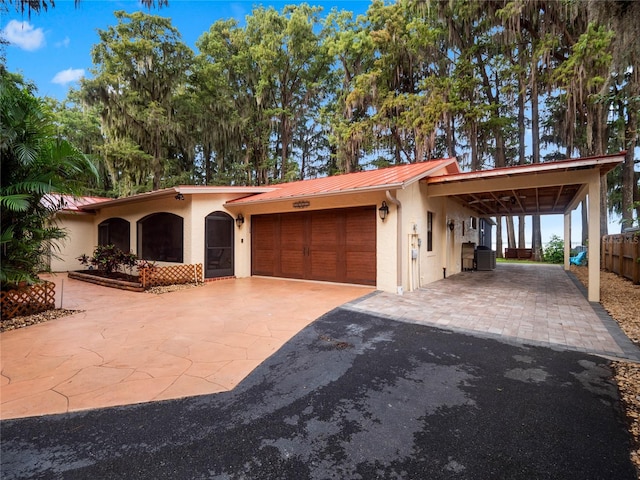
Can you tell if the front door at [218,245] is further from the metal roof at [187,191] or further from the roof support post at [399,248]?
the roof support post at [399,248]

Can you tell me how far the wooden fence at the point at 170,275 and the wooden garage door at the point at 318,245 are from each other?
1.91m

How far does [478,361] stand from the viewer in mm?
3293

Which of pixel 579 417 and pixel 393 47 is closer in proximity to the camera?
pixel 579 417

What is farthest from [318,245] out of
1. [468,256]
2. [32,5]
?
[468,256]

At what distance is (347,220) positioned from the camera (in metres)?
8.12

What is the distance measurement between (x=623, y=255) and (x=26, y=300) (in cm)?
1499

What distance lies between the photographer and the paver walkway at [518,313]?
3.88 m

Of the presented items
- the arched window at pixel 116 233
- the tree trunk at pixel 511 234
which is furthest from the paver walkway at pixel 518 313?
the tree trunk at pixel 511 234

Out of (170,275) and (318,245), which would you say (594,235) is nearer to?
(318,245)

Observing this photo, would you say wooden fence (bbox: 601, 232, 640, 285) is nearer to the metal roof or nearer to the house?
the house

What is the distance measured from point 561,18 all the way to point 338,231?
1440 centimetres

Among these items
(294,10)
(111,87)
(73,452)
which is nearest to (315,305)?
(73,452)

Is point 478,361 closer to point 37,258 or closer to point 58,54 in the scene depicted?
point 37,258

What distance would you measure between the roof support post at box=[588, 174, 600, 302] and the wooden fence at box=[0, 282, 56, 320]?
10669 mm
